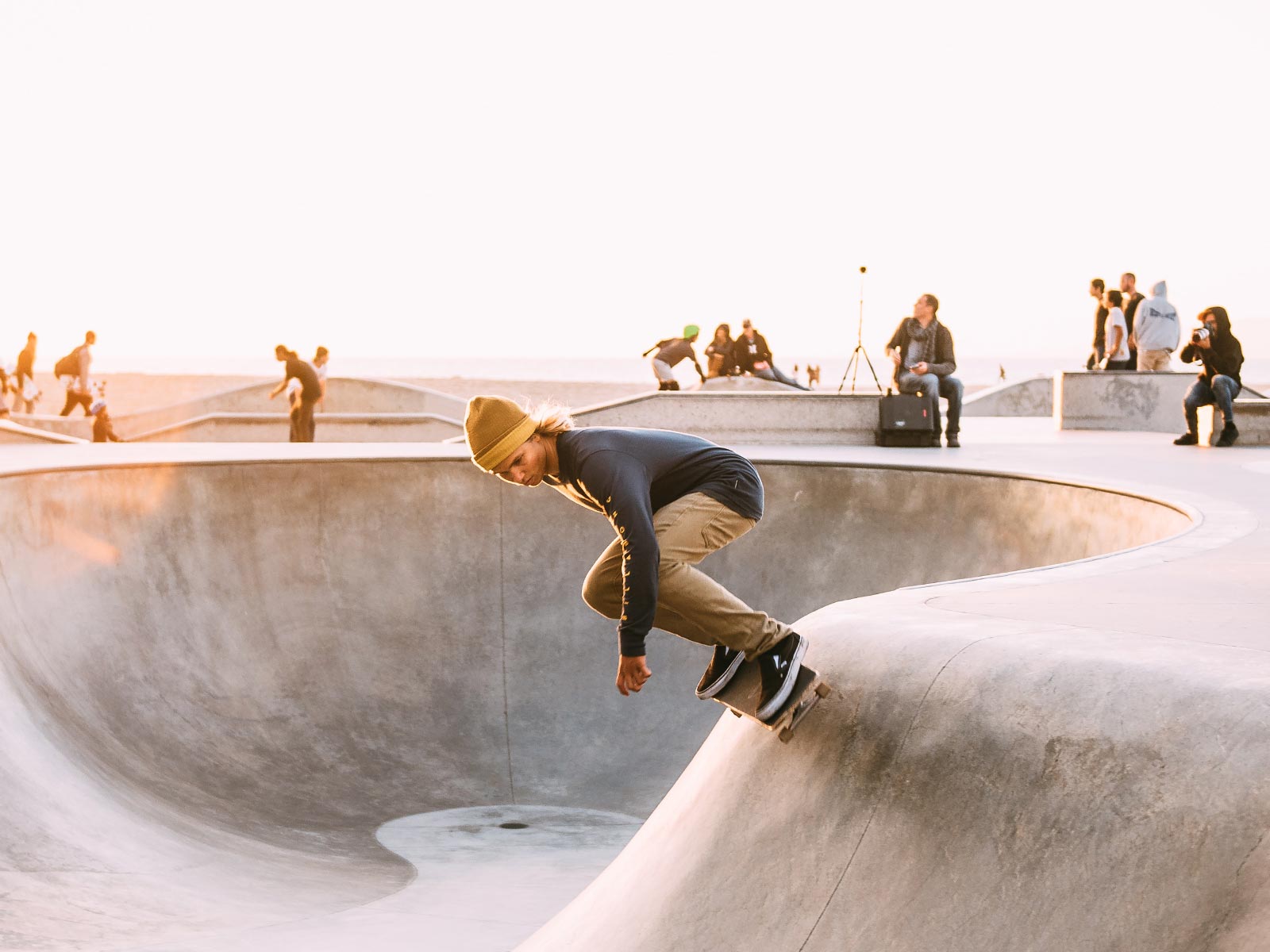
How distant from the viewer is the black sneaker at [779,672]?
3562 millimetres

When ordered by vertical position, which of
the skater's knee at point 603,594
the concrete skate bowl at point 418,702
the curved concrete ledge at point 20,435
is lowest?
the concrete skate bowl at point 418,702

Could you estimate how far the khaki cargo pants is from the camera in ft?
12.3

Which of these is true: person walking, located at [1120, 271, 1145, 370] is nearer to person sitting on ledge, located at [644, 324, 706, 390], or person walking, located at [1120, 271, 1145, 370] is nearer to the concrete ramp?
person sitting on ledge, located at [644, 324, 706, 390]

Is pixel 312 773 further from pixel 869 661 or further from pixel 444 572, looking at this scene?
pixel 869 661

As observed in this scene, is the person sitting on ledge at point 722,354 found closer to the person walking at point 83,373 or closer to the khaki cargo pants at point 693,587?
the person walking at point 83,373

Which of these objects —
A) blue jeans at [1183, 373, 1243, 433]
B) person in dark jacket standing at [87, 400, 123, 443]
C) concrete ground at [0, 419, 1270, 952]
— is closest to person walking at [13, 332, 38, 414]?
person in dark jacket standing at [87, 400, 123, 443]

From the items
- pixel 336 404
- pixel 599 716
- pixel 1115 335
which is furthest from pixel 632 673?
pixel 336 404

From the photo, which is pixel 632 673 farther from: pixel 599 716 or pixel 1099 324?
pixel 1099 324

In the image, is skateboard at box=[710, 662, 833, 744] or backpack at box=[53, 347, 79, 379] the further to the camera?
backpack at box=[53, 347, 79, 379]

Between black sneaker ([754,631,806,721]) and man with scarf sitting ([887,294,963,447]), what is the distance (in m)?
10.7

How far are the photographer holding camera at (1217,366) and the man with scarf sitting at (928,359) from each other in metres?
2.57

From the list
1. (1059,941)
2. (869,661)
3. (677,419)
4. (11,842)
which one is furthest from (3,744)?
(677,419)

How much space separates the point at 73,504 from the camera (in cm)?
955

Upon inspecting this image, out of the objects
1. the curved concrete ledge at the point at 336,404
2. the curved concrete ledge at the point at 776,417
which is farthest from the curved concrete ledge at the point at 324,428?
the curved concrete ledge at the point at 776,417
